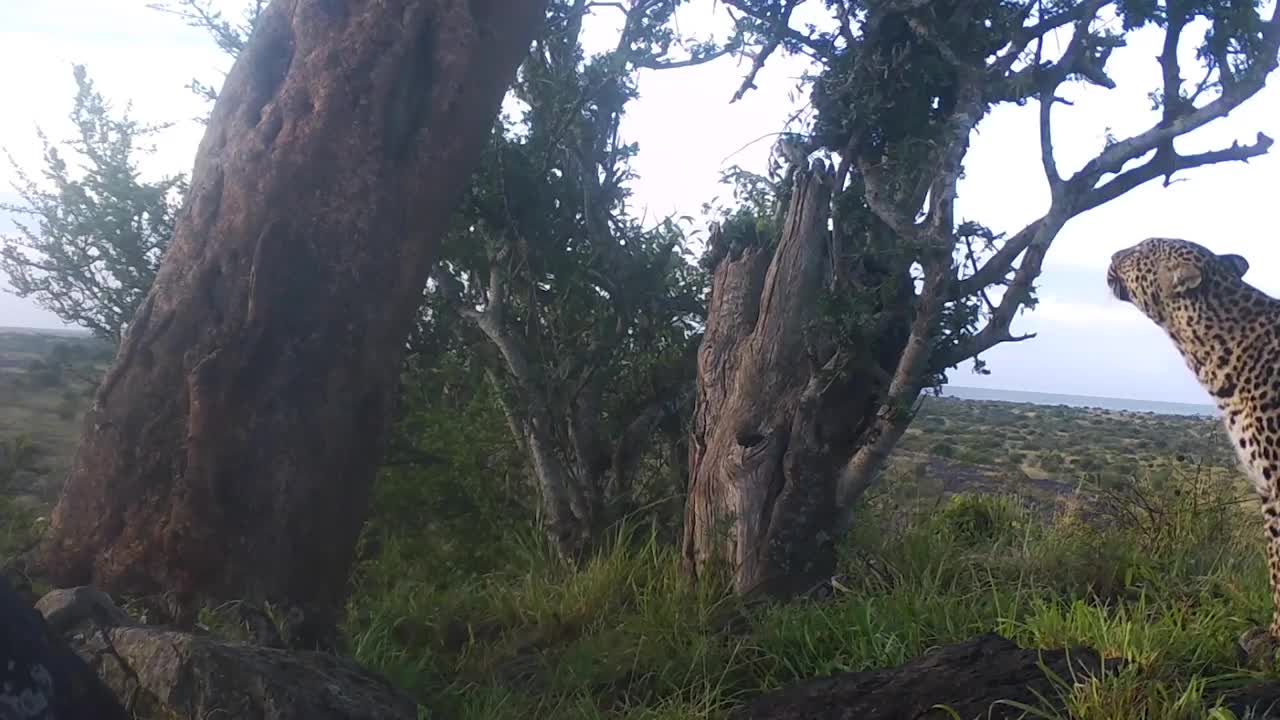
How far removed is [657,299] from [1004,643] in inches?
148

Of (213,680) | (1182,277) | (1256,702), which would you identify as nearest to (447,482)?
(213,680)

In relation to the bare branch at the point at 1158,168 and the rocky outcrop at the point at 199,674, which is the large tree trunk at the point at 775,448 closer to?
the bare branch at the point at 1158,168

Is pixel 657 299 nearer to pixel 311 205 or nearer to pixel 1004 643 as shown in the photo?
pixel 311 205

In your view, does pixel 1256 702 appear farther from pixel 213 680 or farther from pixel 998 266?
pixel 213 680

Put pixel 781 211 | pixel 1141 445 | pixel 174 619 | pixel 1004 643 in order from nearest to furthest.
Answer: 1. pixel 1004 643
2. pixel 174 619
3. pixel 781 211
4. pixel 1141 445

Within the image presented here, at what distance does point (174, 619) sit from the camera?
4977 millimetres

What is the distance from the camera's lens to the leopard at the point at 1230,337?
480cm

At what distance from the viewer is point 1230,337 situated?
517 centimetres

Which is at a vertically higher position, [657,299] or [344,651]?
[657,299]

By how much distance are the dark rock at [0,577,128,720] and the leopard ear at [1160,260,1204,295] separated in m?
4.84

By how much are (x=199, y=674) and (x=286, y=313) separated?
6.95ft

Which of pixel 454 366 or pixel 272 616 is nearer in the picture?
pixel 272 616

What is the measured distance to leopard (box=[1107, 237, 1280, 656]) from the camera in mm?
4801

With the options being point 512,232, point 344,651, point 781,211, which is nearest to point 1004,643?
point 344,651
